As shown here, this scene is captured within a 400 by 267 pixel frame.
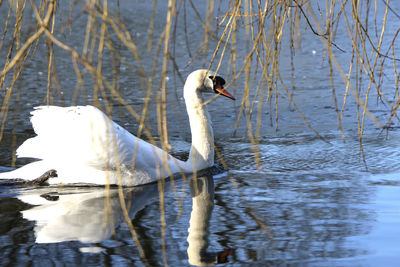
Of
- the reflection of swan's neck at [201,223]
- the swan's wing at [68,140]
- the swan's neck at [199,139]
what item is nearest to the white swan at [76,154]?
the swan's wing at [68,140]

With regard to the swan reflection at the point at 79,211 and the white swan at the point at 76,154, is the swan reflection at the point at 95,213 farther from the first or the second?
the white swan at the point at 76,154

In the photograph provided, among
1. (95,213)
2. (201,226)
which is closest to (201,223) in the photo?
(201,226)

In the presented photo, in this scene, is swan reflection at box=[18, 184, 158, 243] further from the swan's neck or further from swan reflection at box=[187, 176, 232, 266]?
the swan's neck

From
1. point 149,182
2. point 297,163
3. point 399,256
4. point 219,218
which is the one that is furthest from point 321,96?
point 399,256

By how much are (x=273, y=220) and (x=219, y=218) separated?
0.38 metres

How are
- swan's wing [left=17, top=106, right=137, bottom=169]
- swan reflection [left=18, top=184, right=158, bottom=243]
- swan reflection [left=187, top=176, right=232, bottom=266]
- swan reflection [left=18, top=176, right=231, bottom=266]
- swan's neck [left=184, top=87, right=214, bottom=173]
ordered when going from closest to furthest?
swan reflection [left=187, top=176, right=232, bottom=266] → swan reflection [left=18, top=176, right=231, bottom=266] → swan reflection [left=18, top=184, right=158, bottom=243] → swan's wing [left=17, top=106, right=137, bottom=169] → swan's neck [left=184, top=87, right=214, bottom=173]

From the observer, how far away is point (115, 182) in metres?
5.62

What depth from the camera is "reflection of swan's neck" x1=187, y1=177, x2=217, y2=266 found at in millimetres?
3649

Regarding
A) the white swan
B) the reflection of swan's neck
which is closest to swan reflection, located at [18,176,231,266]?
the reflection of swan's neck

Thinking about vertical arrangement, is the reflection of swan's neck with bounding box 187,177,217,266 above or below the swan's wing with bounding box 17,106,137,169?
below

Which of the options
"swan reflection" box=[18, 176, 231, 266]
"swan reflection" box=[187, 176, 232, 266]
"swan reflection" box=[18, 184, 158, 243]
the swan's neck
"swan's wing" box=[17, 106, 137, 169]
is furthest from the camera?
the swan's neck

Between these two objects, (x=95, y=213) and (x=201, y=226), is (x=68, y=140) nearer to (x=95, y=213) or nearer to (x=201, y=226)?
(x=95, y=213)

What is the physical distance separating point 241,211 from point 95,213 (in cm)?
105

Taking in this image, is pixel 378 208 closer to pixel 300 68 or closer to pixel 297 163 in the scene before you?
pixel 297 163
